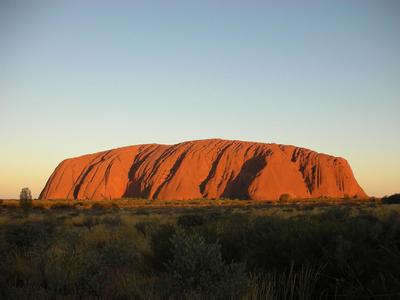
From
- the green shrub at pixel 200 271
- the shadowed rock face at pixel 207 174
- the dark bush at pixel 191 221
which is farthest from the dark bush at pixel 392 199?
the green shrub at pixel 200 271

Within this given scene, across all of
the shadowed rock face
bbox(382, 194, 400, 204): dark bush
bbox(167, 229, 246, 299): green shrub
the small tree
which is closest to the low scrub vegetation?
bbox(167, 229, 246, 299): green shrub

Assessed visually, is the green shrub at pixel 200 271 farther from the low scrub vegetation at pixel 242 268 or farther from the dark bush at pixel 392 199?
the dark bush at pixel 392 199

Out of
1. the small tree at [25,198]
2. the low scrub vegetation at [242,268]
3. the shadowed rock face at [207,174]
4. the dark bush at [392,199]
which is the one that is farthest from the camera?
the shadowed rock face at [207,174]

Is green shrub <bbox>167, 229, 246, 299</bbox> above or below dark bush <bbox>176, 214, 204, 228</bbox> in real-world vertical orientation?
above

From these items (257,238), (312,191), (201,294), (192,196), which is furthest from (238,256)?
(312,191)

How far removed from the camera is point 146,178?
250 feet

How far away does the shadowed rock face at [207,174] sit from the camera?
70812 millimetres

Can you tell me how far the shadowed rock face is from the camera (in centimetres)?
7081

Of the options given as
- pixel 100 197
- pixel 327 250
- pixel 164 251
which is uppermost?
pixel 327 250

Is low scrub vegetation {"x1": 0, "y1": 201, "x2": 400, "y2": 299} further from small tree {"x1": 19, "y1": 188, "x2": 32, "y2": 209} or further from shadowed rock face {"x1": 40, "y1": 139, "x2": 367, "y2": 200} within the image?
shadowed rock face {"x1": 40, "y1": 139, "x2": 367, "y2": 200}

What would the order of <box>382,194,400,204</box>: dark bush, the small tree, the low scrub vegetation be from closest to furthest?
the low scrub vegetation
the small tree
<box>382,194,400,204</box>: dark bush

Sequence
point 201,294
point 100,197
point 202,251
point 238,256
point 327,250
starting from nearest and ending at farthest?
point 201,294 → point 202,251 → point 327,250 → point 238,256 → point 100,197

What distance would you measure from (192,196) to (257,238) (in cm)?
6439

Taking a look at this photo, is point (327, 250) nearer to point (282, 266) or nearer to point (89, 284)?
Answer: point (282, 266)
